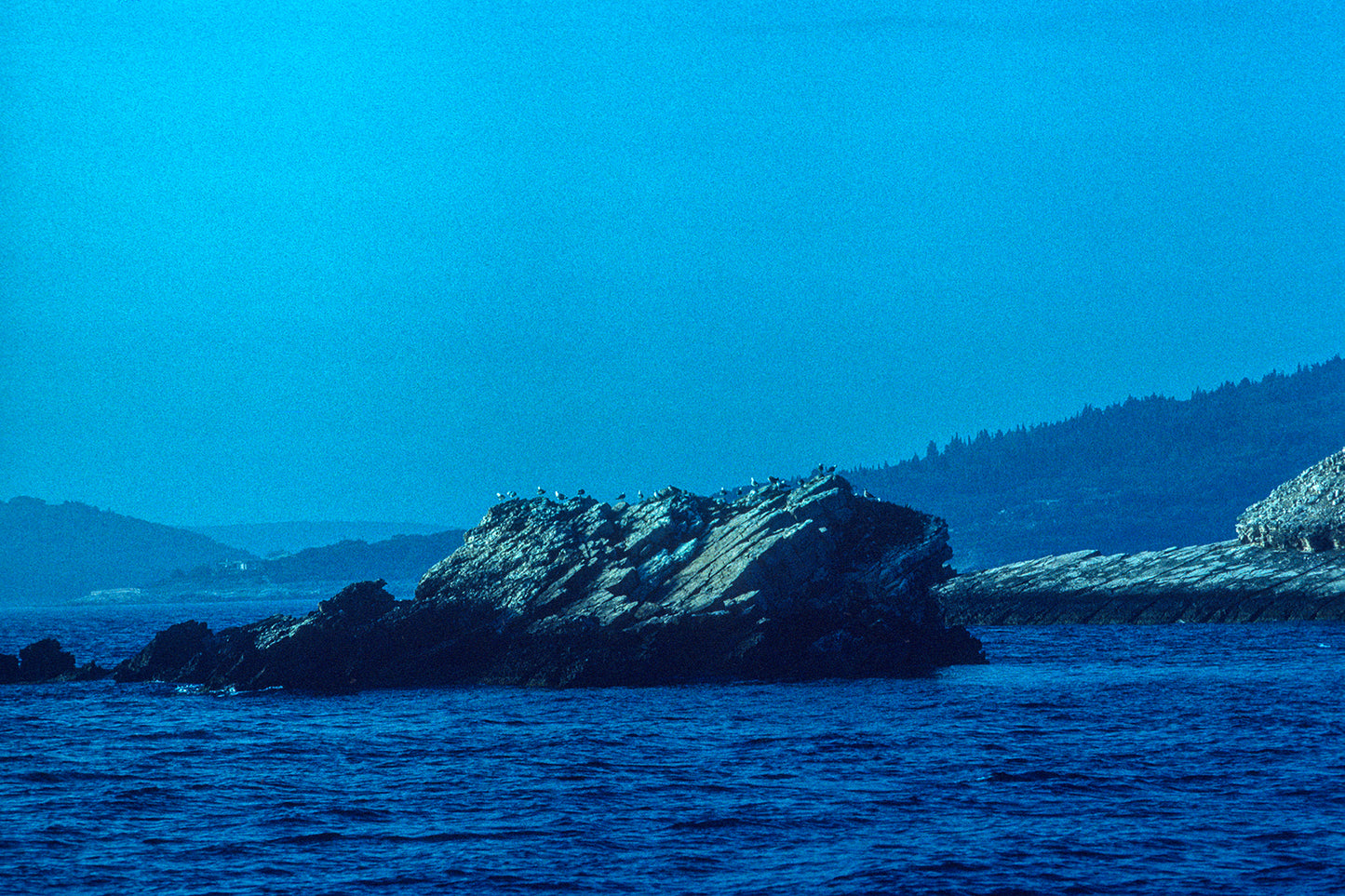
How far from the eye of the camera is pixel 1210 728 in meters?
41.6

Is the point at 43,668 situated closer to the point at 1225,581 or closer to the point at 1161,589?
the point at 1161,589

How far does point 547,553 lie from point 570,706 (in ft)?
48.0

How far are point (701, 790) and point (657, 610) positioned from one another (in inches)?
984

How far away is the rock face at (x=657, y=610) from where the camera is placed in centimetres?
5731

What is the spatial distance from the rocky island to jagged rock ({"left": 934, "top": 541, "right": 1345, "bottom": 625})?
0.08 metres

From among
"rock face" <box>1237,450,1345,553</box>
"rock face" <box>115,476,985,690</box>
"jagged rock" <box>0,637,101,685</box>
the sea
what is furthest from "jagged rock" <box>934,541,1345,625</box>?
"jagged rock" <box>0,637,101,685</box>

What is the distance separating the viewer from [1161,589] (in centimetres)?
10125

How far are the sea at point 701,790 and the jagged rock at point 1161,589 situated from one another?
3937 centimetres

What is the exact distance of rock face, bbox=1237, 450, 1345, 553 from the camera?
9650cm

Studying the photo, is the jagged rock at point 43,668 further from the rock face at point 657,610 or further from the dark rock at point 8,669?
the rock face at point 657,610

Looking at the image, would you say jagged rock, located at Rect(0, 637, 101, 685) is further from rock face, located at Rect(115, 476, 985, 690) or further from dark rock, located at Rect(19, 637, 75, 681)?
rock face, located at Rect(115, 476, 985, 690)

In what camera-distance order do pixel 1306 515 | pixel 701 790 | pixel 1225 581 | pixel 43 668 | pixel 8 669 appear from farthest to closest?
1. pixel 1306 515
2. pixel 1225 581
3. pixel 8 669
4. pixel 43 668
5. pixel 701 790

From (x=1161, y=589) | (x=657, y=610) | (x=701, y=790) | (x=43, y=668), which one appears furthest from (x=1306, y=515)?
(x=43, y=668)

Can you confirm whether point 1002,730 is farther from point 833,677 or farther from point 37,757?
point 37,757
